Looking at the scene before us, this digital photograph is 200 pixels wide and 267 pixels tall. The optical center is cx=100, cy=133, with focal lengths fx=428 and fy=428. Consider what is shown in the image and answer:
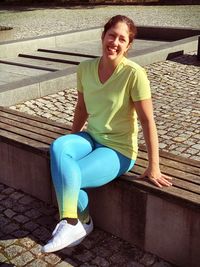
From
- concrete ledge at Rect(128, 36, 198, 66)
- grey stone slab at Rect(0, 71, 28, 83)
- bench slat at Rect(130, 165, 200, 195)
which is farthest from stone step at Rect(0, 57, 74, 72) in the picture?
bench slat at Rect(130, 165, 200, 195)

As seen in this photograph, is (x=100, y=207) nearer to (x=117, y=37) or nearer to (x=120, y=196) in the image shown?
(x=120, y=196)

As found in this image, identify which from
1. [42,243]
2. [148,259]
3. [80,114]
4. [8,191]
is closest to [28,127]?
[8,191]

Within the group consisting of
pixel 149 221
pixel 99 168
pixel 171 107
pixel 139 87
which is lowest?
pixel 171 107

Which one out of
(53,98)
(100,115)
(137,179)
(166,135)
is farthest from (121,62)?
(53,98)

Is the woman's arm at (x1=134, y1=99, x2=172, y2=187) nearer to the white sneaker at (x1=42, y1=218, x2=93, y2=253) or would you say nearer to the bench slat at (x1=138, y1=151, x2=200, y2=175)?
the bench slat at (x1=138, y1=151, x2=200, y2=175)

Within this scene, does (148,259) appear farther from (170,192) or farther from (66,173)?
(66,173)

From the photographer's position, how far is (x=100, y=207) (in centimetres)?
317

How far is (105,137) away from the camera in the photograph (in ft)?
9.50

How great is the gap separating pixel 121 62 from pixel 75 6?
73.7 ft

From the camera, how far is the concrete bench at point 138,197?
2650 millimetres

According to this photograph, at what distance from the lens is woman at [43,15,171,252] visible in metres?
2.61

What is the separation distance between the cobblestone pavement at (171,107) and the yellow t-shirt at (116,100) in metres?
1.64

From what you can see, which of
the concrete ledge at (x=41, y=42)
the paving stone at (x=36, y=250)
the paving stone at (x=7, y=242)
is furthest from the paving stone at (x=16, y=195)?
the concrete ledge at (x=41, y=42)

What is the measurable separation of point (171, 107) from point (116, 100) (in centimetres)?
334
